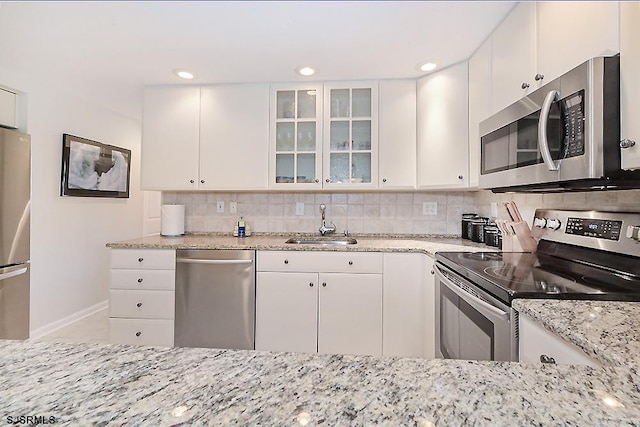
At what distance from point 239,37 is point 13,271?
2.43 metres

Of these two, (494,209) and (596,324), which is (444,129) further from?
(596,324)

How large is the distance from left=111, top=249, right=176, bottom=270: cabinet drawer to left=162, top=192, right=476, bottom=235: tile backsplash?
2.15 feet

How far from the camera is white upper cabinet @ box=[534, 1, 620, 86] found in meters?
1.01

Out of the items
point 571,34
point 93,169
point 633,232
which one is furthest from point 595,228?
point 93,169

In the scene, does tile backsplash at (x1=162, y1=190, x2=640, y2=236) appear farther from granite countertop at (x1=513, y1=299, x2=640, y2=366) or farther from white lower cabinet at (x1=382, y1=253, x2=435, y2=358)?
granite countertop at (x1=513, y1=299, x2=640, y2=366)

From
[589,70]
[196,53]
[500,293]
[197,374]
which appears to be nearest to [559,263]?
[500,293]

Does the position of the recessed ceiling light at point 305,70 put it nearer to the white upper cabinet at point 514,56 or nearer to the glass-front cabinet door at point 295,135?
the glass-front cabinet door at point 295,135

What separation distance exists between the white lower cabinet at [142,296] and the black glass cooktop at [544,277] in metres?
1.84

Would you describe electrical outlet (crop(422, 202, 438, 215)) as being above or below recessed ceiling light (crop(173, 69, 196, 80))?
below

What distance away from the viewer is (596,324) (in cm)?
77

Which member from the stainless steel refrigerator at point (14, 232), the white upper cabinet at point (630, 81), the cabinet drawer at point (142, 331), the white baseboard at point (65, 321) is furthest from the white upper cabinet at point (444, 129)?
the white baseboard at point (65, 321)

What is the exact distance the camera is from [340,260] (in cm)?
218

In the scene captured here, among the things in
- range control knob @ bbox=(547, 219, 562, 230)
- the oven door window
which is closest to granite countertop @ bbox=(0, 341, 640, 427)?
the oven door window

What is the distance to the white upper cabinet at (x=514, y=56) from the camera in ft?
4.73
